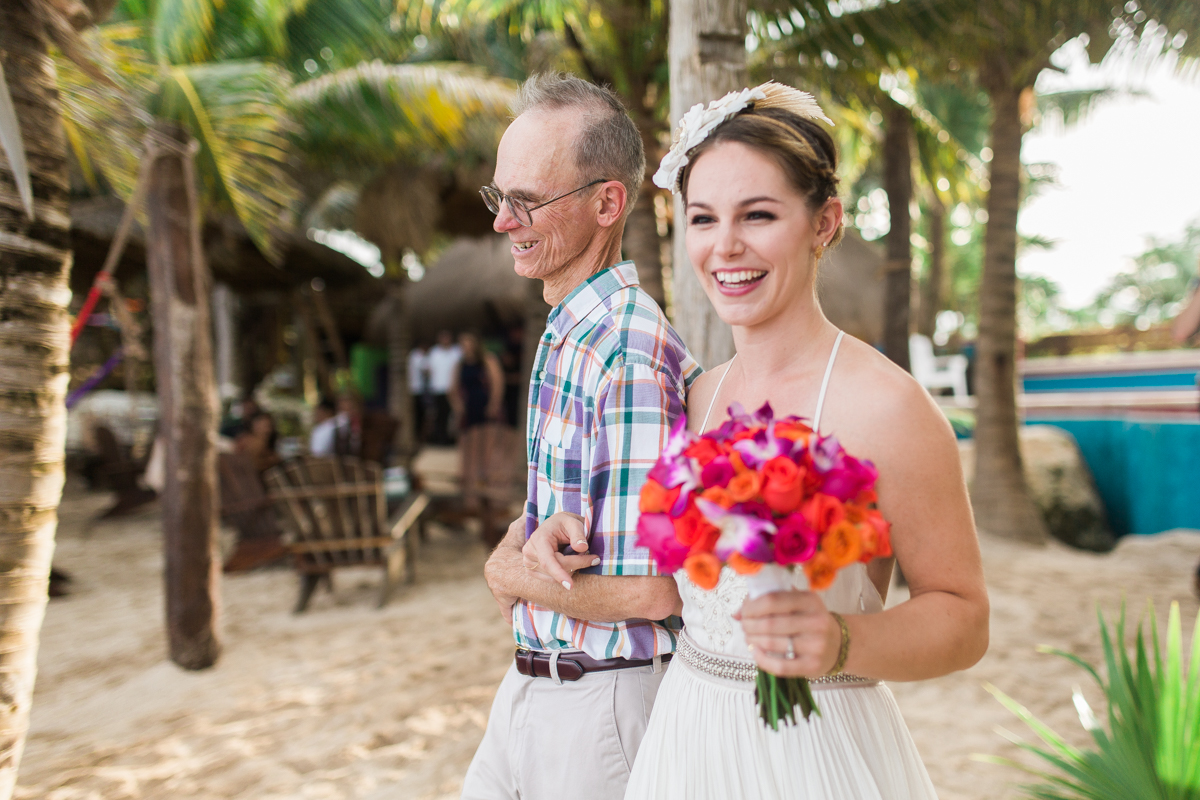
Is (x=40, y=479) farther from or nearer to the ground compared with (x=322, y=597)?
farther from the ground

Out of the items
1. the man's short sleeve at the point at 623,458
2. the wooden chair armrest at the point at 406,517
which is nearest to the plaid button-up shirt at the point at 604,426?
the man's short sleeve at the point at 623,458

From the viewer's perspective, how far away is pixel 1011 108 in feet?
26.2

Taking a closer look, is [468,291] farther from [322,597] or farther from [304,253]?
[322,597]

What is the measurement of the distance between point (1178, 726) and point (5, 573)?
3.29 meters

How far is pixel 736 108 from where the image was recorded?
1221mm

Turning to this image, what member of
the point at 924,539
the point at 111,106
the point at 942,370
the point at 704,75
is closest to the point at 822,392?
the point at 924,539

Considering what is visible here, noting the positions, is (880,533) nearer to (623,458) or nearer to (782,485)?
(782,485)

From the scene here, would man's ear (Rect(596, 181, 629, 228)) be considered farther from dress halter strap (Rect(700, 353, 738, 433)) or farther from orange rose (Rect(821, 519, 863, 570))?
orange rose (Rect(821, 519, 863, 570))

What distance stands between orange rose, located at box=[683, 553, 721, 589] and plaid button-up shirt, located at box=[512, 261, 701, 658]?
1.10 ft

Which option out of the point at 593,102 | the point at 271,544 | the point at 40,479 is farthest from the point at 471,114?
the point at 593,102

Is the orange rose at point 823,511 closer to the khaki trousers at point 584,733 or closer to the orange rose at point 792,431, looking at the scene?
the orange rose at point 792,431

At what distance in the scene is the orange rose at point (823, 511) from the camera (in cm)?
85

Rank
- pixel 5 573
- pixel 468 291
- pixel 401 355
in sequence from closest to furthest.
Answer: pixel 5 573
pixel 401 355
pixel 468 291

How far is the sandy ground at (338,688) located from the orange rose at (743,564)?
2931 millimetres
